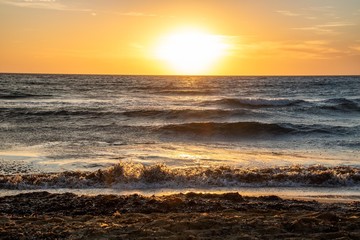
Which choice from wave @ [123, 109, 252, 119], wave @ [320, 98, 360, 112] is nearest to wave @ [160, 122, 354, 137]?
wave @ [123, 109, 252, 119]

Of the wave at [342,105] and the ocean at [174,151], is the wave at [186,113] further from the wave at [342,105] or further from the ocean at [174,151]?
the wave at [342,105]

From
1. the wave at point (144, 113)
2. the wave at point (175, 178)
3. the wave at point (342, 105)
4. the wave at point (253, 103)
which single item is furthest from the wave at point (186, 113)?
the wave at point (175, 178)

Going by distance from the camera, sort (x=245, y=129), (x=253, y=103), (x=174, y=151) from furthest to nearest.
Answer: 1. (x=253, y=103)
2. (x=245, y=129)
3. (x=174, y=151)

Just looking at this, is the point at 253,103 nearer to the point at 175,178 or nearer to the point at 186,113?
the point at 186,113

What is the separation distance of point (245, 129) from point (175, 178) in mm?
11903

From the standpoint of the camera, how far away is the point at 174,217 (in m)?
7.17

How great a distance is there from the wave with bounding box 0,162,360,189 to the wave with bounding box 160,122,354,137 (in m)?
9.75

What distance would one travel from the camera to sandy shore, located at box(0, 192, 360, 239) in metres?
6.21

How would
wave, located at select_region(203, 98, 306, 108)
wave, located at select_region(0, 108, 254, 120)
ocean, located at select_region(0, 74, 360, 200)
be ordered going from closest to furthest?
1. ocean, located at select_region(0, 74, 360, 200)
2. wave, located at select_region(0, 108, 254, 120)
3. wave, located at select_region(203, 98, 306, 108)

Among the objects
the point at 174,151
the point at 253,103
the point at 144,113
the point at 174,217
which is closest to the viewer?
the point at 174,217

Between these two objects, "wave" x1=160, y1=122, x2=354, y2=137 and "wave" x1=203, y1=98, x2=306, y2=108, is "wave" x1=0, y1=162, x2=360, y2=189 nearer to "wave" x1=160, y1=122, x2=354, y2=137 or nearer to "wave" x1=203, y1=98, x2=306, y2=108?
"wave" x1=160, y1=122, x2=354, y2=137

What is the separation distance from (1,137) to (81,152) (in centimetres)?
545

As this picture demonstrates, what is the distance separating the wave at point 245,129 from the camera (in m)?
21.3

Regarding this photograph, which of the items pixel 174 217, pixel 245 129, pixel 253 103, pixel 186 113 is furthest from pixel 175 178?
pixel 253 103
